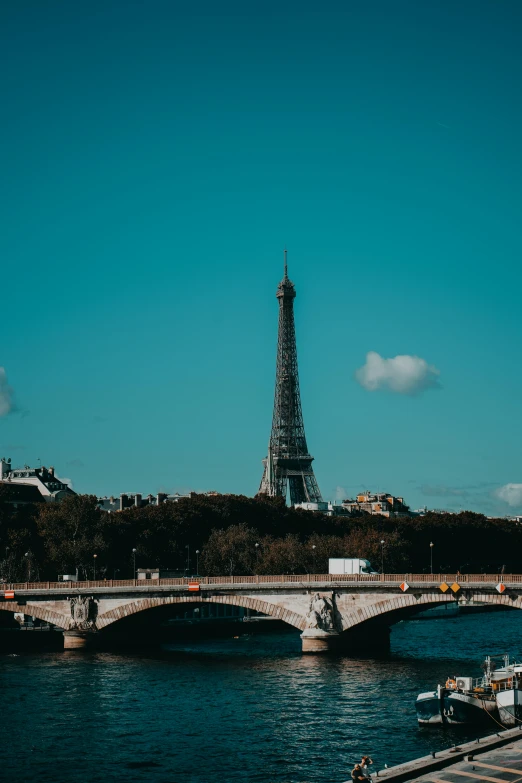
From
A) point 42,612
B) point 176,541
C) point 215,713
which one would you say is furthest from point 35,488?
point 215,713

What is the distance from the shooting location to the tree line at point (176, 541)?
122125mm

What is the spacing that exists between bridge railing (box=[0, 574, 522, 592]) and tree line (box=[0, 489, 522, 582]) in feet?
52.9

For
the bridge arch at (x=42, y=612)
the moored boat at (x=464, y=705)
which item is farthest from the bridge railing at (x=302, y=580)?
the moored boat at (x=464, y=705)

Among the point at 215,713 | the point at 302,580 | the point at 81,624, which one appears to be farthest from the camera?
the point at 81,624

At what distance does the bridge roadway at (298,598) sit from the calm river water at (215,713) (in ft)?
11.4

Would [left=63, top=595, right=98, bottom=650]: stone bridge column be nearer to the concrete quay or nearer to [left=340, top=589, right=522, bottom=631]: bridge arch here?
[left=340, top=589, right=522, bottom=631]: bridge arch

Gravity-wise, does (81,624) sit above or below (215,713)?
above

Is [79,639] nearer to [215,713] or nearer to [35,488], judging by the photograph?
[215,713]

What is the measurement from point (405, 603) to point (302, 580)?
10096 mm

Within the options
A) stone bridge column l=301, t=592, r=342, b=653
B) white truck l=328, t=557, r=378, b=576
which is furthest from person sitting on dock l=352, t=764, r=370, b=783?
white truck l=328, t=557, r=378, b=576

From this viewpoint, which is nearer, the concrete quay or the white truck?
the concrete quay

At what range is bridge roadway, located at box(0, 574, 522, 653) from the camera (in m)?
79.7

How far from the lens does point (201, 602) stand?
89.9 meters

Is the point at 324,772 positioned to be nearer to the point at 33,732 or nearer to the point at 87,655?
the point at 33,732
